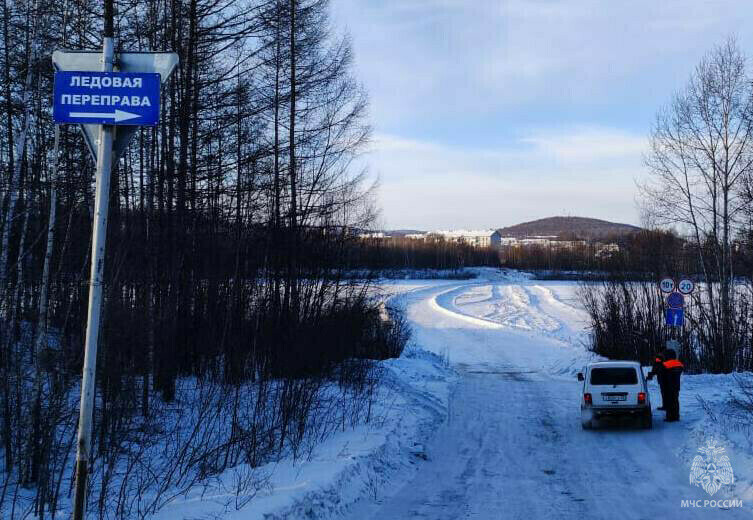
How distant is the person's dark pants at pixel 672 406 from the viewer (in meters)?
15.7

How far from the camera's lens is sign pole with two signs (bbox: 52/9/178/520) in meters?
5.10

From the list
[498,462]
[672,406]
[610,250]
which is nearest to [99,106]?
[498,462]

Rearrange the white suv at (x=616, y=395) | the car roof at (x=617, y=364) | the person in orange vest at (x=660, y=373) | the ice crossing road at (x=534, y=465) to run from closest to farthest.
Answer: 1. the ice crossing road at (x=534, y=465)
2. the white suv at (x=616, y=395)
3. the person in orange vest at (x=660, y=373)
4. the car roof at (x=617, y=364)

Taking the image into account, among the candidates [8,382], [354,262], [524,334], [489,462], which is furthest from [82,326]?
[524,334]

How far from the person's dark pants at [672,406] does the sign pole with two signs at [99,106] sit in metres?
14.0

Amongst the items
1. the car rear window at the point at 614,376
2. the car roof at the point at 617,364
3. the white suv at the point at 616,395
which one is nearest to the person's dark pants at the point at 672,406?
the white suv at the point at 616,395

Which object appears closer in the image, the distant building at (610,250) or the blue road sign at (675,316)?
the blue road sign at (675,316)

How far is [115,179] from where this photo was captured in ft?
45.9

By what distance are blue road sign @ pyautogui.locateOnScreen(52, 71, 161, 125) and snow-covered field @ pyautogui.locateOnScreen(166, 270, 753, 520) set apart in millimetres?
4345

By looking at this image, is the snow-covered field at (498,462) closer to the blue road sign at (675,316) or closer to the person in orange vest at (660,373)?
the person in orange vest at (660,373)

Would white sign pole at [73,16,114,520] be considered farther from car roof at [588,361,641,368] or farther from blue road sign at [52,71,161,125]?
car roof at [588,361,641,368]

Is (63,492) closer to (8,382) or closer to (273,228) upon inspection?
(8,382)

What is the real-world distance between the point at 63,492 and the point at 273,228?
11.8 m

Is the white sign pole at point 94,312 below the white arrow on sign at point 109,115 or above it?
below
